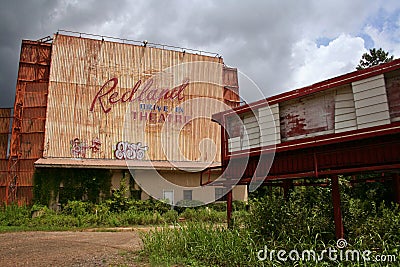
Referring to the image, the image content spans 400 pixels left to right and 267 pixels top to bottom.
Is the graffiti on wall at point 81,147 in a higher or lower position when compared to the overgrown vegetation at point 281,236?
higher

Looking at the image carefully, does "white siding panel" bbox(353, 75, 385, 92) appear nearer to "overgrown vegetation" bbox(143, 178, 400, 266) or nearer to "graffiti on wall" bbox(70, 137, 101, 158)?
"overgrown vegetation" bbox(143, 178, 400, 266)

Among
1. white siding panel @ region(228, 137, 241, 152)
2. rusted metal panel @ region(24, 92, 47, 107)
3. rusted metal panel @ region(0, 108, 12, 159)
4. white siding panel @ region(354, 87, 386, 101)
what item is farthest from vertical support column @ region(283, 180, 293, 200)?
rusted metal panel @ region(0, 108, 12, 159)

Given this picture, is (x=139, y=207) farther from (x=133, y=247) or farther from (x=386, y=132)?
(x=386, y=132)

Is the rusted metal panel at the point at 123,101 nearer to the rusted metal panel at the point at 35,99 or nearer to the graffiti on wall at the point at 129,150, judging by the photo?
the graffiti on wall at the point at 129,150

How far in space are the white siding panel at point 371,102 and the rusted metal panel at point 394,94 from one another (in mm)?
99

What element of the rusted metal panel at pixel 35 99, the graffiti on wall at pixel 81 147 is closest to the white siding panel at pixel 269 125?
the graffiti on wall at pixel 81 147

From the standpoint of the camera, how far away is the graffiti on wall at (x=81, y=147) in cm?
2595

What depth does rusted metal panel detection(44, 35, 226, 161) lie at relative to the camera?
26297mm

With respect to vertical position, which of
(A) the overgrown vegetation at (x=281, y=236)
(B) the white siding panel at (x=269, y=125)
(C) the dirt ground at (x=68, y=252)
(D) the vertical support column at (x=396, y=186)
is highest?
(B) the white siding panel at (x=269, y=125)

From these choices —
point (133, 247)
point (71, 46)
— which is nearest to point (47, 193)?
point (71, 46)

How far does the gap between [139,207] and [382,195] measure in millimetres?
15434

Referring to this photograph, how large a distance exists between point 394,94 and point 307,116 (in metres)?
2.04

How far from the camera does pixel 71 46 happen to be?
27484 mm

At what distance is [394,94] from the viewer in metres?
7.52
